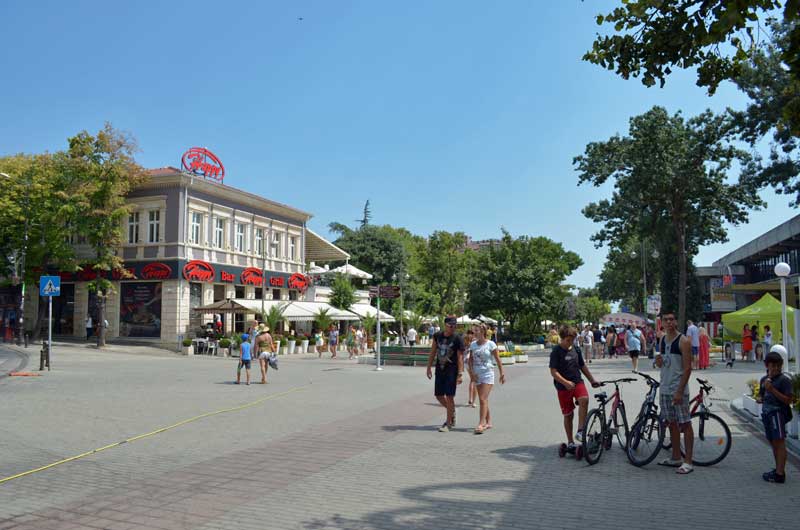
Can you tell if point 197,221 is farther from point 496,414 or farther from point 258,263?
point 496,414

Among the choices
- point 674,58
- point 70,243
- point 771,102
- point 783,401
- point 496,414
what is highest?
point 771,102

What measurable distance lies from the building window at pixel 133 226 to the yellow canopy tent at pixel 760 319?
31.9 metres

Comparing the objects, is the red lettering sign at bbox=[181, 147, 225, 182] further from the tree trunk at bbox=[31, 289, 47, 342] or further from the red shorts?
the red shorts

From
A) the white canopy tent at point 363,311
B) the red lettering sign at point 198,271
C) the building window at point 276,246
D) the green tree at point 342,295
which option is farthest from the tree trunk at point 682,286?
the red lettering sign at point 198,271

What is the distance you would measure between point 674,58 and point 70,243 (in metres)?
40.2

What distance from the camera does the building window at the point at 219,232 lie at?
129 ft

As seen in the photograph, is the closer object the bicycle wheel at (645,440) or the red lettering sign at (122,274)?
the bicycle wheel at (645,440)

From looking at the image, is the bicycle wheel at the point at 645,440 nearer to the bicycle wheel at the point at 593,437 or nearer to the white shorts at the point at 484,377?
the bicycle wheel at the point at 593,437

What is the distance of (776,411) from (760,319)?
2621 cm

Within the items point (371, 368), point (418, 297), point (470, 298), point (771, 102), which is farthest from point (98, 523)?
point (418, 297)

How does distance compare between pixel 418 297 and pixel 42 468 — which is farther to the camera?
pixel 418 297

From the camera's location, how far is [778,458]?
7.03 metres

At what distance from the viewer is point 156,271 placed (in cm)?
3662

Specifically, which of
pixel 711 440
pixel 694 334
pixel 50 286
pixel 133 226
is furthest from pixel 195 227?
pixel 711 440
